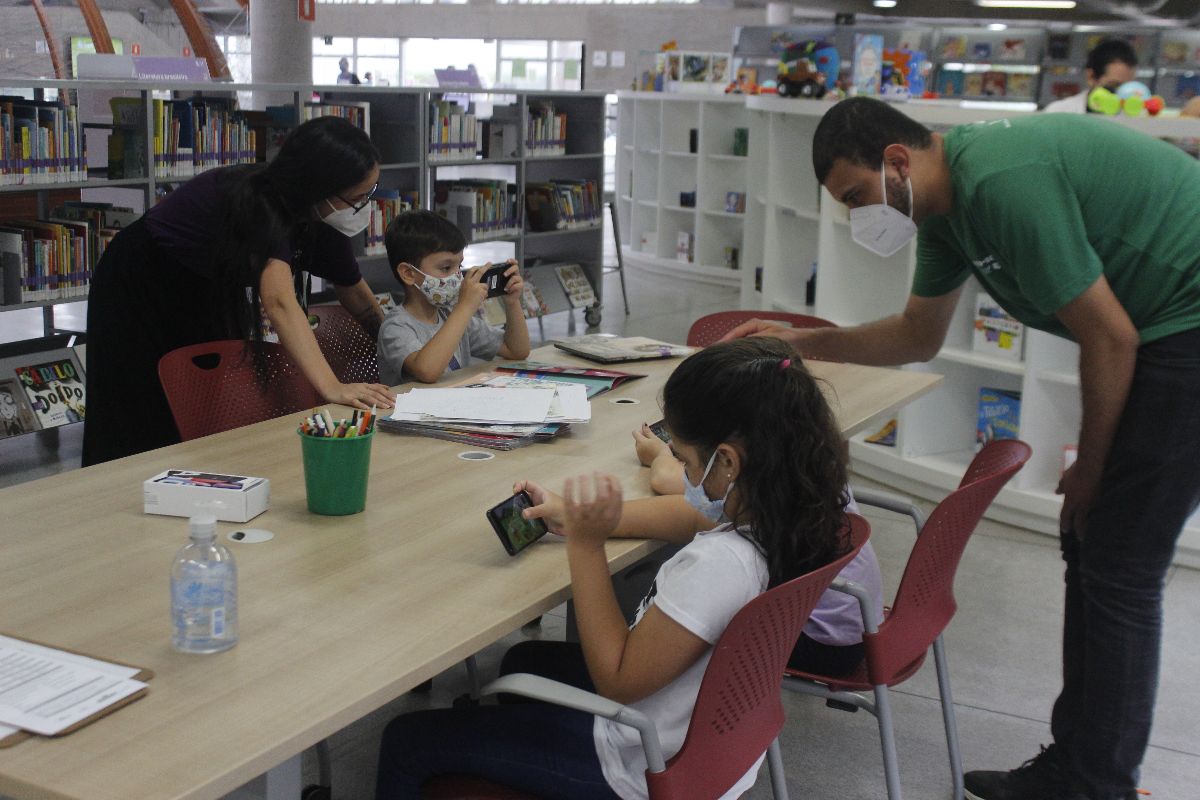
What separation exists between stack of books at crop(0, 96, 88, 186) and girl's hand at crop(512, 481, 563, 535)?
146 inches

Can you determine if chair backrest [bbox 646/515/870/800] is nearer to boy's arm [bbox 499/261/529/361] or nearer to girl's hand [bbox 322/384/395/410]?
girl's hand [bbox 322/384/395/410]

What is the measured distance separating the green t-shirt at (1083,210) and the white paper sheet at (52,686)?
4.94 feet

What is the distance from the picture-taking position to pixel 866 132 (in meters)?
2.21

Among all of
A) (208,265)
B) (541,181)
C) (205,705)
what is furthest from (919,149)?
(541,181)

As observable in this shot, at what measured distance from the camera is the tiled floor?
2775mm

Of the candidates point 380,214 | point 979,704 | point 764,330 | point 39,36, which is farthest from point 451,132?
point 39,36

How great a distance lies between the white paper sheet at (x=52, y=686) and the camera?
131 centimetres

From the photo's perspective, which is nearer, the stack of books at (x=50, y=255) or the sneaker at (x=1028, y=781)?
the sneaker at (x=1028, y=781)

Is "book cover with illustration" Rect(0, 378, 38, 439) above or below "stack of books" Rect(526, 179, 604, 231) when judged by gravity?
below

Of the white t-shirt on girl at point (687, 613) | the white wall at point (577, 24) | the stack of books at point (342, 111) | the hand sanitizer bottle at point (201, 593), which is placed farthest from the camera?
the white wall at point (577, 24)

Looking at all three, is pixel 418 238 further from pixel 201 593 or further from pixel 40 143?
Answer: pixel 40 143

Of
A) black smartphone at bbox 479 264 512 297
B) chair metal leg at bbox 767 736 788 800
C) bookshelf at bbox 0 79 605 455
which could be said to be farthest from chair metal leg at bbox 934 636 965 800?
bookshelf at bbox 0 79 605 455

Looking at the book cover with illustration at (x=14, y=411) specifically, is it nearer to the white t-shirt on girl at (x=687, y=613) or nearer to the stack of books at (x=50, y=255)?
the stack of books at (x=50, y=255)

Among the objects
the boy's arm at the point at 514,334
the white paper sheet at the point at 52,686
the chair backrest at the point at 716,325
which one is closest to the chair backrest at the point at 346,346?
the boy's arm at the point at 514,334
